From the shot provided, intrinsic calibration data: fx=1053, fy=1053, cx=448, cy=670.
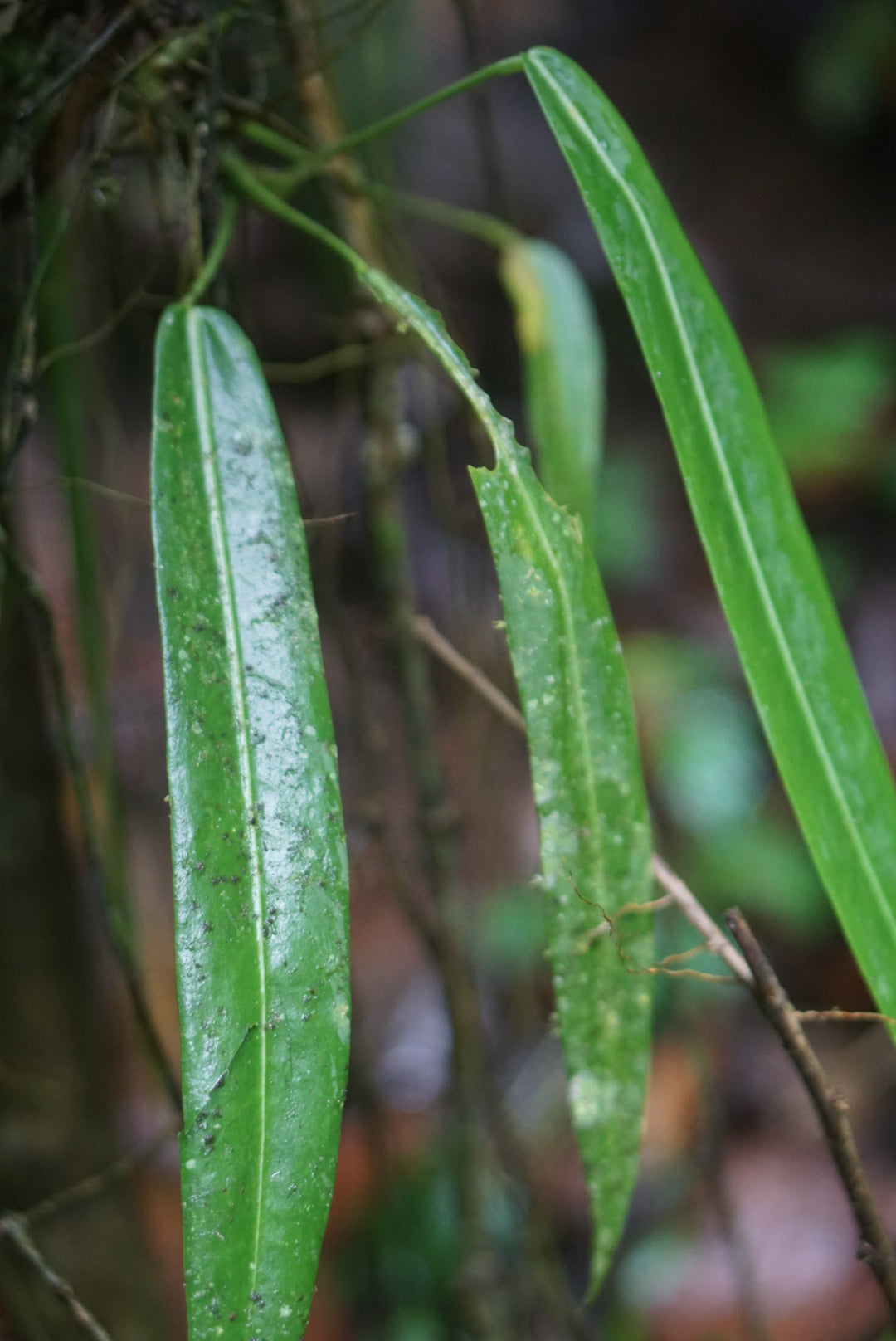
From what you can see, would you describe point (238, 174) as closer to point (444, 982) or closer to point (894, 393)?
point (444, 982)

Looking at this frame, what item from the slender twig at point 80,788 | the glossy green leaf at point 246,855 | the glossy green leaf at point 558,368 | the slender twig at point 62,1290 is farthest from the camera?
the glossy green leaf at point 558,368

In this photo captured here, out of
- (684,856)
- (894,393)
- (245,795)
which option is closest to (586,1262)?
(684,856)

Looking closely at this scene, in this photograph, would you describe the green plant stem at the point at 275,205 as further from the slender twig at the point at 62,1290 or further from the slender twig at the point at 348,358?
the slender twig at the point at 62,1290

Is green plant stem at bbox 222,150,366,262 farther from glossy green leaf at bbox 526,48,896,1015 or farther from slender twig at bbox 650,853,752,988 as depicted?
slender twig at bbox 650,853,752,988

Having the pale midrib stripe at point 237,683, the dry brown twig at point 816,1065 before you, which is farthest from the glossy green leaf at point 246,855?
the dry brown twig at point 816,1065

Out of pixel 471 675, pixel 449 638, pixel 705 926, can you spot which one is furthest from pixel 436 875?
pixel 449 638
